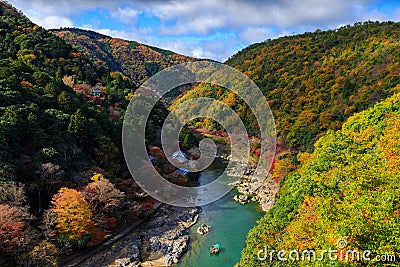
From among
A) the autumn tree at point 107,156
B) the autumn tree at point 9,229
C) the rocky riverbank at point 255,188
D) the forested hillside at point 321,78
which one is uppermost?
the forested hillside at point 321,78

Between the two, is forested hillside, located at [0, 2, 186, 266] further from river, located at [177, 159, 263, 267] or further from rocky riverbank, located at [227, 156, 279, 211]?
rocky riverbank, located at [227, 156, 279, 211]

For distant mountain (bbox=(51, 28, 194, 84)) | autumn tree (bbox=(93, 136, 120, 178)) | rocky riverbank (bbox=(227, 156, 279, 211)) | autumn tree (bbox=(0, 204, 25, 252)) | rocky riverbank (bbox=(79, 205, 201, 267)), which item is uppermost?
distant mountain (bbox=(51, 28, 194, 84))

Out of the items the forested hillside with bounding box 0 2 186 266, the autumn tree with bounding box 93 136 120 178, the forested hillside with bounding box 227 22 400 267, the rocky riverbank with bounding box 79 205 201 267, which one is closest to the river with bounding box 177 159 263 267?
the rocky riverbank with bounding box 79 205 201 267

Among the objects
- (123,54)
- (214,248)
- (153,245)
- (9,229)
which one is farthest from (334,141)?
(123,54)

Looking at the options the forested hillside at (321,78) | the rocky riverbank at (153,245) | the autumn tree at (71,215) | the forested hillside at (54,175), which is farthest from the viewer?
the forested hillside at (321,78)

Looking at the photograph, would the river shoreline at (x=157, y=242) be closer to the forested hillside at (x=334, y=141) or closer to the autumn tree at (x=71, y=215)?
the autumn tree at (x=71, y=215)
